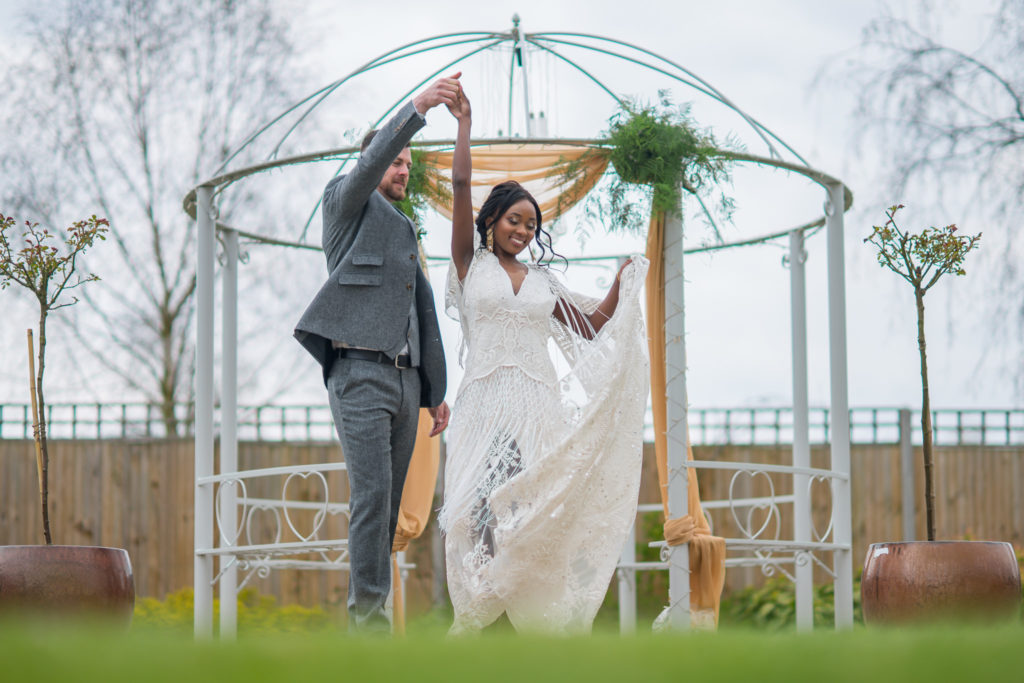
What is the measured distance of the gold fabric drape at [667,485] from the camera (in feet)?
16.8

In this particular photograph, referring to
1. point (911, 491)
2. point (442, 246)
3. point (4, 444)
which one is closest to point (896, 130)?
point (911, 491)

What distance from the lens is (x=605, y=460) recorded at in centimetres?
404

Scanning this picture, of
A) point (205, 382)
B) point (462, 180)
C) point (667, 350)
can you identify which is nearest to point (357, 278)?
point (462, 180)

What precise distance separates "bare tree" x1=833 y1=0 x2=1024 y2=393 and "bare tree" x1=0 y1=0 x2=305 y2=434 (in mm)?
6403

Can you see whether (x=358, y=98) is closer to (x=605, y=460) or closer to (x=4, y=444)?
(x=4, y=444)

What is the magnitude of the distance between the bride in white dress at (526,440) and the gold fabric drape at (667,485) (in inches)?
41.3

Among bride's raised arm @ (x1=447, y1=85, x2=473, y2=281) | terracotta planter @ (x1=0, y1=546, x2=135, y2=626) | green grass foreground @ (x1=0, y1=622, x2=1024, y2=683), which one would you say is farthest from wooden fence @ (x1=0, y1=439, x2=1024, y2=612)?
green grass foreground @ (x1=0, y1=622, x2=1024, y2=683)

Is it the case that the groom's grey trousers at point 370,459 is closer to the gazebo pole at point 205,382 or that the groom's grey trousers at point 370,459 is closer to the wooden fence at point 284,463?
the gazebo pole at point 205,382

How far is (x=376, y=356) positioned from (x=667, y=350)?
73.0 inches

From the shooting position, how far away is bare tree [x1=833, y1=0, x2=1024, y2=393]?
827cm

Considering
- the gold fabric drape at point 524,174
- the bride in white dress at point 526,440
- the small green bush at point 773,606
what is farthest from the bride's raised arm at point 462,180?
the small green bush at point 773,606

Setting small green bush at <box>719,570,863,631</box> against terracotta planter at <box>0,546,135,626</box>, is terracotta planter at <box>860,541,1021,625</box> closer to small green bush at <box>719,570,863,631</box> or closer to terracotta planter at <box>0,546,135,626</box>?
small green bush at <box>719,570,863,631</box>

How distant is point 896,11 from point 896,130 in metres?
0.96

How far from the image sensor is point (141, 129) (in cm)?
1205
